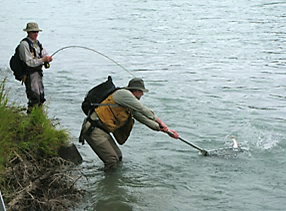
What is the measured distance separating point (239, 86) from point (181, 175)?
723 centimetres

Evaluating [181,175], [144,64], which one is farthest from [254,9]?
[181,175]

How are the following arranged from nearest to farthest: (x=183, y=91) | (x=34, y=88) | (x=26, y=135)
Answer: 1. (x=26, y=135)
2. (x=34, y=88)
3. (x=183, y=91)

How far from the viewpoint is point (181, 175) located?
26.1ft

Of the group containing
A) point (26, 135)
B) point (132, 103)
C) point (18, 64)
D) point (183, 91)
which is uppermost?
point (18, 64)

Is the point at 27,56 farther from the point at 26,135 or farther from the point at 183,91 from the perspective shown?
the point at 183,91

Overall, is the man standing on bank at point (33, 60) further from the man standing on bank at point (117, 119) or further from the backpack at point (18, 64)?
the man standing on bank at point (117, 119)

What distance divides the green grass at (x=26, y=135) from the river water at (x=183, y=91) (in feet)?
2.63

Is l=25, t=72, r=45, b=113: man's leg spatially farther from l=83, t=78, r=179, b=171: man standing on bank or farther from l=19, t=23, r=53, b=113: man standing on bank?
l=83, t=78, r=179, b=171: man standing on bank

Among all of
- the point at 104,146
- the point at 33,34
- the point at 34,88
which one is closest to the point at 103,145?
the point at 104,146

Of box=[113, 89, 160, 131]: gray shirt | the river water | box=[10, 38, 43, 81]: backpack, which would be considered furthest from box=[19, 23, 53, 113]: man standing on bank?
box=[113, 89, 160, 131]: gray shirt

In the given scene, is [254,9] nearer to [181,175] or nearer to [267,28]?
[267,28]

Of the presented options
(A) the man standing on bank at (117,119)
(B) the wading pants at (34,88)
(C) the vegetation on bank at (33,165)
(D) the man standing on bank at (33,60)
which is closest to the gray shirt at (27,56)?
(D) the man standing on bank at (33,60)

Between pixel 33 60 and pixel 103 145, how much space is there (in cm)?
215

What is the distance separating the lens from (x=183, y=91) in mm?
13953
